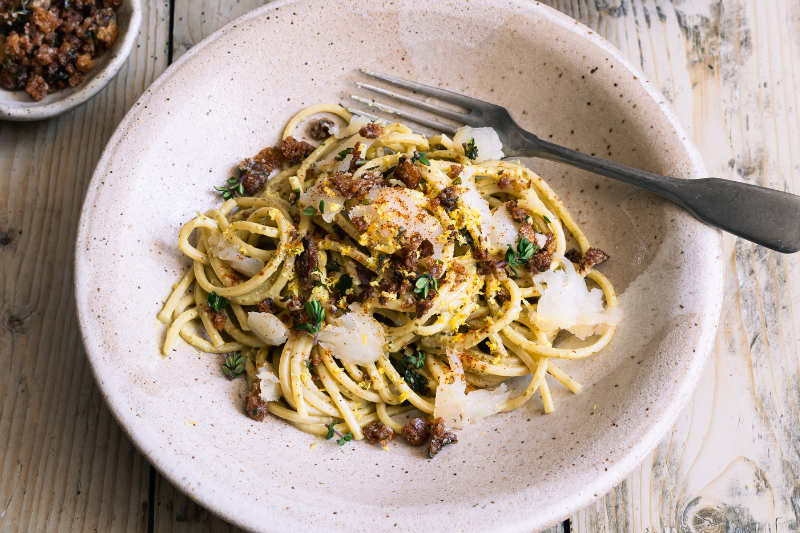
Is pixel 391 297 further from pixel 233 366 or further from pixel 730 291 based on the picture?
pixel 730 291

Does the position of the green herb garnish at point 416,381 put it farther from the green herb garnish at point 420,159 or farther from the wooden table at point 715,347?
the wooden table at point 715,347

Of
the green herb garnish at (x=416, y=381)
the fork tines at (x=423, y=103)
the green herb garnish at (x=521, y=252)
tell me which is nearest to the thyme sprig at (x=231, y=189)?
the fork tines at (x=423, y=103)

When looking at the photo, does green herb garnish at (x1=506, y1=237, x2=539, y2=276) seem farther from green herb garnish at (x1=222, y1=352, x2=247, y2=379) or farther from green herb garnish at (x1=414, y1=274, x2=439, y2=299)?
green herb garnish at (x1=222, y1=352, x2=247, y2=379)

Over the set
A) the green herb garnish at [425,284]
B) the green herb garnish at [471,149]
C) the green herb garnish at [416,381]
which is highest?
the green herb garnish at [471,149]

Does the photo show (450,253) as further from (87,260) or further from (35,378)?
(35,378)

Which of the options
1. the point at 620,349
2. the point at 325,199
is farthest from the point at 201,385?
the point at 620,349

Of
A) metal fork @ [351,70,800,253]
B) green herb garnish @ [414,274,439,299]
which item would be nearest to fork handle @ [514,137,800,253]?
metal fork @ [351,70,800,253]

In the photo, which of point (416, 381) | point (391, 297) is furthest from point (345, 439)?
point (391, 297)
